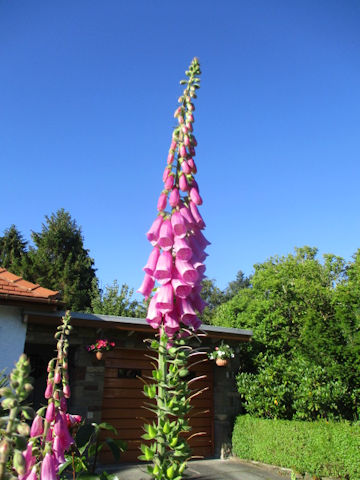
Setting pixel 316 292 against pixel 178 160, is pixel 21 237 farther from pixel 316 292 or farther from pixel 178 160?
pixel 178 160

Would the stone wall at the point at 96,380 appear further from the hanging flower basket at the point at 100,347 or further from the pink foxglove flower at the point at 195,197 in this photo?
the pink foxglove flower at the point at 195,197

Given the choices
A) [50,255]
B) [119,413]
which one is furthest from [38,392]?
[50,255]

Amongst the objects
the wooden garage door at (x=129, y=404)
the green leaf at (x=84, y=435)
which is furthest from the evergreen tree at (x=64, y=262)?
the green leaf at (x=84, y=435)

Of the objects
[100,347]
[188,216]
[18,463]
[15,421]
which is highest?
[188,216]

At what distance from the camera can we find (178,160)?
7.18 feet

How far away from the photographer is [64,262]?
1004 inches

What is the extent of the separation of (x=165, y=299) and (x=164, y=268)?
17 cm

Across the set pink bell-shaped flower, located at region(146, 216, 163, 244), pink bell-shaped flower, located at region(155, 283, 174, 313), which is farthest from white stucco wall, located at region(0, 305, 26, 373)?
pink bell-shaped flower, located at region(155, 283, 174, 313)

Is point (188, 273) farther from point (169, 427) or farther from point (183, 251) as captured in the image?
point (169, 427)

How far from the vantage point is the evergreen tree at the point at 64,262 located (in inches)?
935

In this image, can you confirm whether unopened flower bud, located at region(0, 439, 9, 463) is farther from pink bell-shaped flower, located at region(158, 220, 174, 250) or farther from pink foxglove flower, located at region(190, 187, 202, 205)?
pink foxglove flower, located at region(190, 187, 202, 205)

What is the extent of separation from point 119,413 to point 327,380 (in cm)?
489

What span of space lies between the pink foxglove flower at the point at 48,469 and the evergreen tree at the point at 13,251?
2391 cm

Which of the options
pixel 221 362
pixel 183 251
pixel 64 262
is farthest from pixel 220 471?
pixel 64 262
